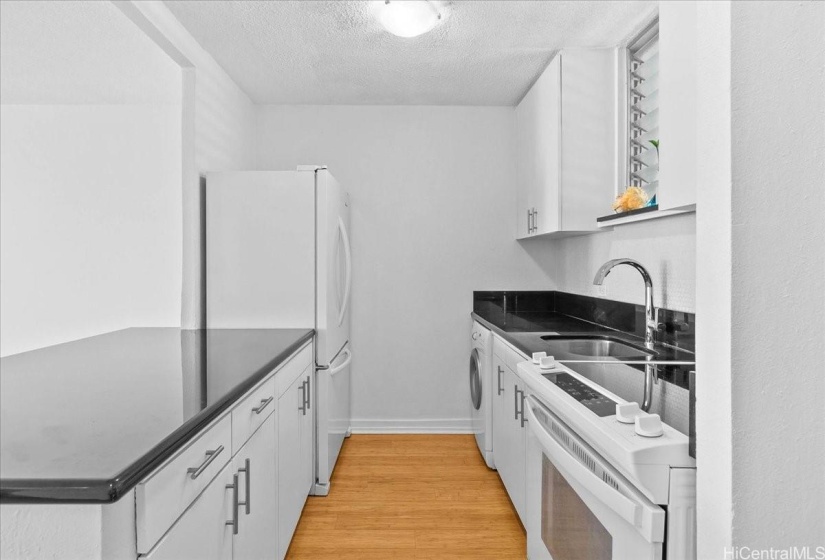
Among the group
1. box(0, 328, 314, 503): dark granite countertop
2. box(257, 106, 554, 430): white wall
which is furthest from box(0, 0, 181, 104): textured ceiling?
box(0, 328, 314, 503): dark granite countertop

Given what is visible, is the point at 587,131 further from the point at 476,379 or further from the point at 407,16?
the point at 476,379

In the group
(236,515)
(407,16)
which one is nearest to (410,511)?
(236,515)

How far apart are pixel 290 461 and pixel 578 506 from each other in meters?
1.25

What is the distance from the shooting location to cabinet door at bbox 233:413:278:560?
143cm

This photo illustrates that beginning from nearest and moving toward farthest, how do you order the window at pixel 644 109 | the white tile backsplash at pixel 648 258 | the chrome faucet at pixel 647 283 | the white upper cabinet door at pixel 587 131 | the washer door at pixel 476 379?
the chrome faucet at pixel 647 283, the white tile backsplash at pixel 648 258, the window at pixel 644 109, the white upper cabinet door at pixel 587 131, the washer door at pixel 476 379

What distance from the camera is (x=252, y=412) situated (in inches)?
61.2

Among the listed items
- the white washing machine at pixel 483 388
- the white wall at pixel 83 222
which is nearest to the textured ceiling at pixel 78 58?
the white wall at pixel 83 222

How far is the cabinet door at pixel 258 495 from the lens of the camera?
1.43 metres

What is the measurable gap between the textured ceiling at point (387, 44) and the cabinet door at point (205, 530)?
2.05m

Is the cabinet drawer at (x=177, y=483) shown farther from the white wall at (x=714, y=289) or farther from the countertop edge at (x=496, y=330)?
the countertop edge at (x=496, y=330)

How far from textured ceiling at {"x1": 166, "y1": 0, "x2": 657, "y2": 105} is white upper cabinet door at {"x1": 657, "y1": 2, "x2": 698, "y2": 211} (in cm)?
78

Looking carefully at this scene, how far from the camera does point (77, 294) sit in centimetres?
358

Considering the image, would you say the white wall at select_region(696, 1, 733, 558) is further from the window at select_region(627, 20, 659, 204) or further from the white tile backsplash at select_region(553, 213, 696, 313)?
the window at select_region(627, 20, 659, 204)

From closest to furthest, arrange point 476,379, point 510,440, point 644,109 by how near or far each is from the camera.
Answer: point 510,440 → point 644,109 → point 476,379
